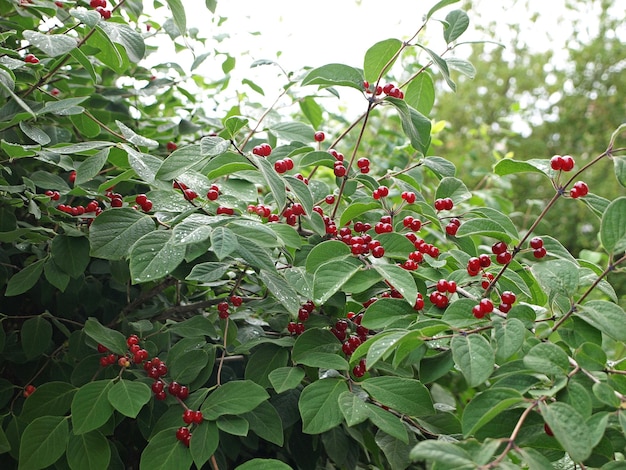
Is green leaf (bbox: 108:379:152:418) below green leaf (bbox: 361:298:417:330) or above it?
below

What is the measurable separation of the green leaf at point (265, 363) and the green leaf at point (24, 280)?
1.07 ft

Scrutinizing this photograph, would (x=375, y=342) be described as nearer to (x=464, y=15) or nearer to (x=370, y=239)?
(x=370, y=239)

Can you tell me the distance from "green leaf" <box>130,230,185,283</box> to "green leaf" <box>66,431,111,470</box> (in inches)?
9.0

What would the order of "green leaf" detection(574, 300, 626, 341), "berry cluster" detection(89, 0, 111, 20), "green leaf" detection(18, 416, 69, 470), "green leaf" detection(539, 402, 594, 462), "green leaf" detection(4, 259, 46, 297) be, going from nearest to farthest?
"green leaf" detection(539, 402, 594, 462)
"green leaf" detection(574, 300, 626, 341)
"green leaf" detection(18, 416, 69, 470)
"green leaf" detection(4, 259, 46, 297)
"berry cluster" detection(89, 0, 111, 20)

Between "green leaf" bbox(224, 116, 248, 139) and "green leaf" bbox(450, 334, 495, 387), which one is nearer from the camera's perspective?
"green leaf" bbox(450, 334, 495, 387)

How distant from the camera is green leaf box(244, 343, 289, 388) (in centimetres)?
75

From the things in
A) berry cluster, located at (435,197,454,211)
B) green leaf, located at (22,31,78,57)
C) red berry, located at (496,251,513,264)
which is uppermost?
green leaf, located at (22,31,78,57)

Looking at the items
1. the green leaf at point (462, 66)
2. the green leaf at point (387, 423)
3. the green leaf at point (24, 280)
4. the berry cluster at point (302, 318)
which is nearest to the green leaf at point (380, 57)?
the green leaf at point (462, 66)

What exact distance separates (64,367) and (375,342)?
0.51m

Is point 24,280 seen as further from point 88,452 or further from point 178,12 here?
point 178,12

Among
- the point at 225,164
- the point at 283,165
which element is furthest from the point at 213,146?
the point at 283,165

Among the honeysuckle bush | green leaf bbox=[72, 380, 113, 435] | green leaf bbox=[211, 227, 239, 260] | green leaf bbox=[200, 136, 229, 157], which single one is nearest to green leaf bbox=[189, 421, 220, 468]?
the honeysuckle bush

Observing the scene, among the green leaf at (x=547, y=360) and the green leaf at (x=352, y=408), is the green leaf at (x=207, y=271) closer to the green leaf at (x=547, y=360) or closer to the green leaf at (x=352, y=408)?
the green leaf at (x=352, y=408)

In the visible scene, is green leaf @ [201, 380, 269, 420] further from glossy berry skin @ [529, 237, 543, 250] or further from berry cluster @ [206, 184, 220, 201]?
glossy berry skin @ [529, 237, 543, 250]
